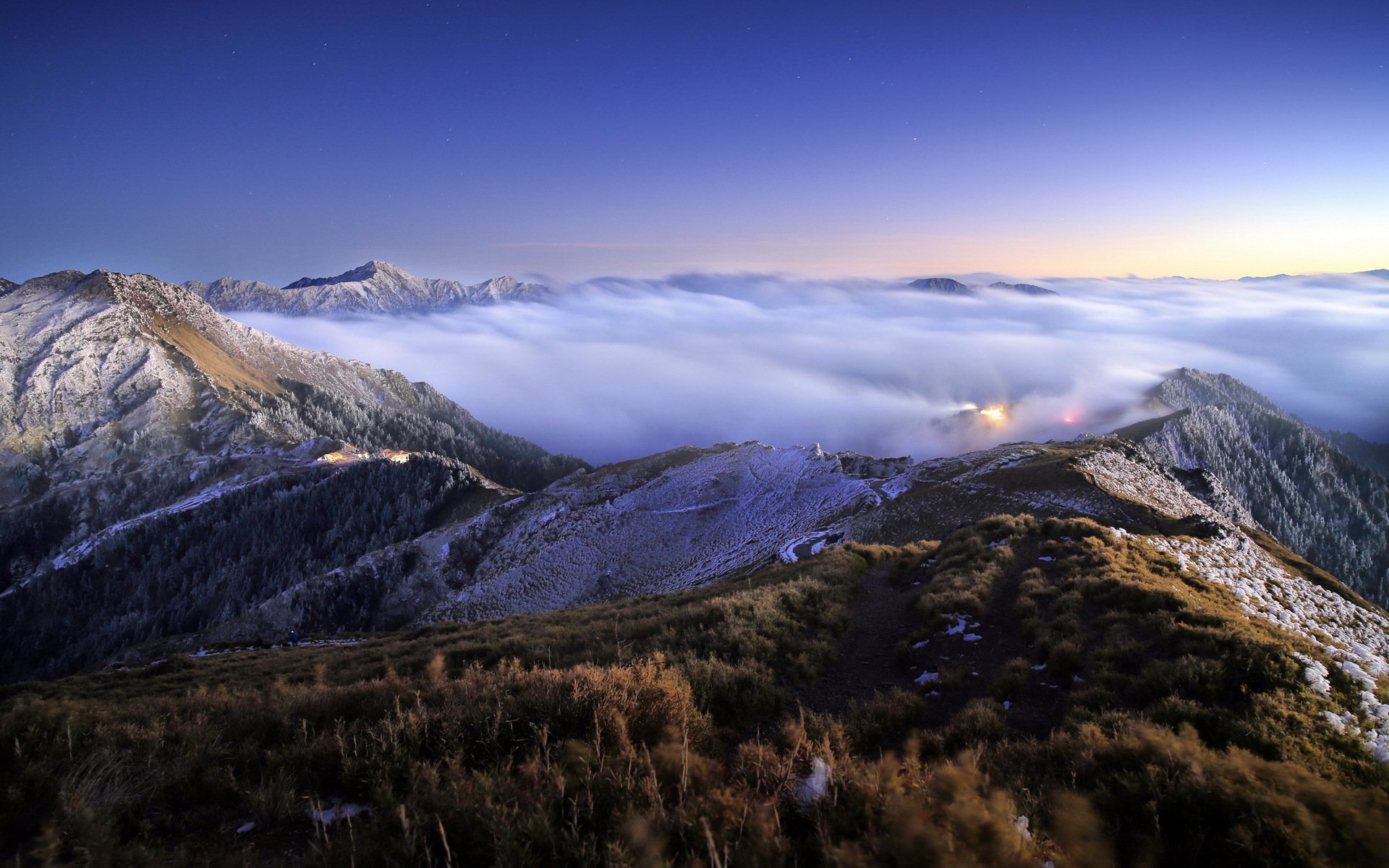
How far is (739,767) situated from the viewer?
16.2 feet

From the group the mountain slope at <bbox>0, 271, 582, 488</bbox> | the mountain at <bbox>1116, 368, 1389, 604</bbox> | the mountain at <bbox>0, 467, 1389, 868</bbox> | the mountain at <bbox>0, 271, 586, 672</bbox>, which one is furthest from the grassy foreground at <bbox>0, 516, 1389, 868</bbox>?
the mountain slope at <bbox>0, 271, 582, 488</bbox>

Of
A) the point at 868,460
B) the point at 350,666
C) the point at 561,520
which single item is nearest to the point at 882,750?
the point at 350,666

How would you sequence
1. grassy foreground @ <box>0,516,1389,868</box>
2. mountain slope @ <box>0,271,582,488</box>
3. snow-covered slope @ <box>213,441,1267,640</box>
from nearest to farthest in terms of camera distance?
grassy foreground @ <box>0,516,1389,868</box>
snow-covered slope @ <box>213,441,1267,640</box>
mountain slope @ <box>0,271,582,488</box>

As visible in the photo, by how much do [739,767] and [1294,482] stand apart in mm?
219056

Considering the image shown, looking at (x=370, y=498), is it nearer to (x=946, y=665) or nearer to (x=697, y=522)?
(x=697, y=522)

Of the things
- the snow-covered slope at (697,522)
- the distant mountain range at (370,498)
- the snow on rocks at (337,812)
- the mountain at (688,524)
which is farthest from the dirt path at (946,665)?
the mountain at (688,524)

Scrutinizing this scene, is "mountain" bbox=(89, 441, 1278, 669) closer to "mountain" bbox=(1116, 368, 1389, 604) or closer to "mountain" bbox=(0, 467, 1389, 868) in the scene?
"mountain" bbox=(0, 467, 1389, 868)

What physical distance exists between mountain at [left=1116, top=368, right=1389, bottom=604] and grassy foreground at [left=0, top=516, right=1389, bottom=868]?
5041 inches

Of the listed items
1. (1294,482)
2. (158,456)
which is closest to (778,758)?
(158,456)

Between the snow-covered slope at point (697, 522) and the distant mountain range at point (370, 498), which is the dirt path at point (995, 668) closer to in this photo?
the distant mountain range at point (370, 498)

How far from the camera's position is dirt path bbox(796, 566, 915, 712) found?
912 cm

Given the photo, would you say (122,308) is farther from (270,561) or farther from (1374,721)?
(1374,721)

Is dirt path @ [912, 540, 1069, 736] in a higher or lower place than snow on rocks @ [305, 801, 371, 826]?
lower

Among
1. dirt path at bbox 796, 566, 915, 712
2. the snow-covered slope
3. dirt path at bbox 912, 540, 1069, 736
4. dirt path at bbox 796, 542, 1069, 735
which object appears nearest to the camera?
dirt path at bbox 912, 540, 1069, 736
